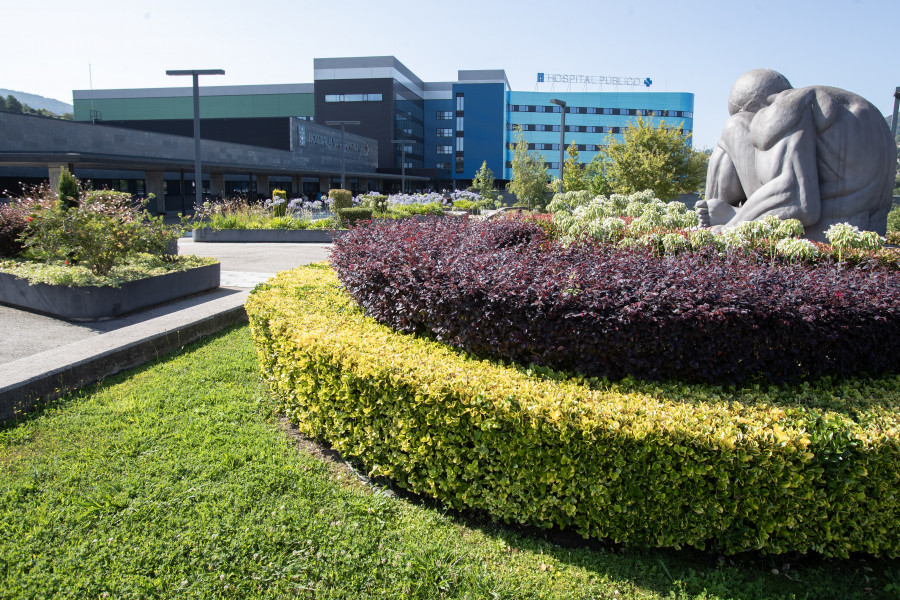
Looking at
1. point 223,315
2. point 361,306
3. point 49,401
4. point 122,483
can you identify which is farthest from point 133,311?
point 122,483

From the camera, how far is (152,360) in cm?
678

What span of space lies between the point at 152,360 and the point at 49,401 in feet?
4.76

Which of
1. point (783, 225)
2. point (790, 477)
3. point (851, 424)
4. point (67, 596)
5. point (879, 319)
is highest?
point (783, 225)

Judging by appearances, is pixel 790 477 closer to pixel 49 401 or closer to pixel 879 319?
pixel 879 319

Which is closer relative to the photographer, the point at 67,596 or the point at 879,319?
the point at 67,596

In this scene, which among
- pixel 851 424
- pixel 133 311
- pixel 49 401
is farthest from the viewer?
pixel 133 311

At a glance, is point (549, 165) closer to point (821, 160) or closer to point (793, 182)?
point (821, 160)

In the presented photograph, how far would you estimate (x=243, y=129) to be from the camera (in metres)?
57.4

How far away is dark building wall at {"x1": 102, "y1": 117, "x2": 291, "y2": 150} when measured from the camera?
54.8 metres

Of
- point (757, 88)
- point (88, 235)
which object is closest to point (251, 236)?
point (88, 235)

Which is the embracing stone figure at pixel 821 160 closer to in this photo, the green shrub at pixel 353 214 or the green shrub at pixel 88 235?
the green shrub at pixel 88 235

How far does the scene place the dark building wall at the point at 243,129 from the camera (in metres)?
54.8

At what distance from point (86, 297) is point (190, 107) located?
265 ft

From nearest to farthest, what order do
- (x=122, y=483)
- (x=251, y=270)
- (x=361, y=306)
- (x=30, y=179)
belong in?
(x=122, y=483)
(x=361, y=306)
(x=251, y=270)
(x=30, y=179)
